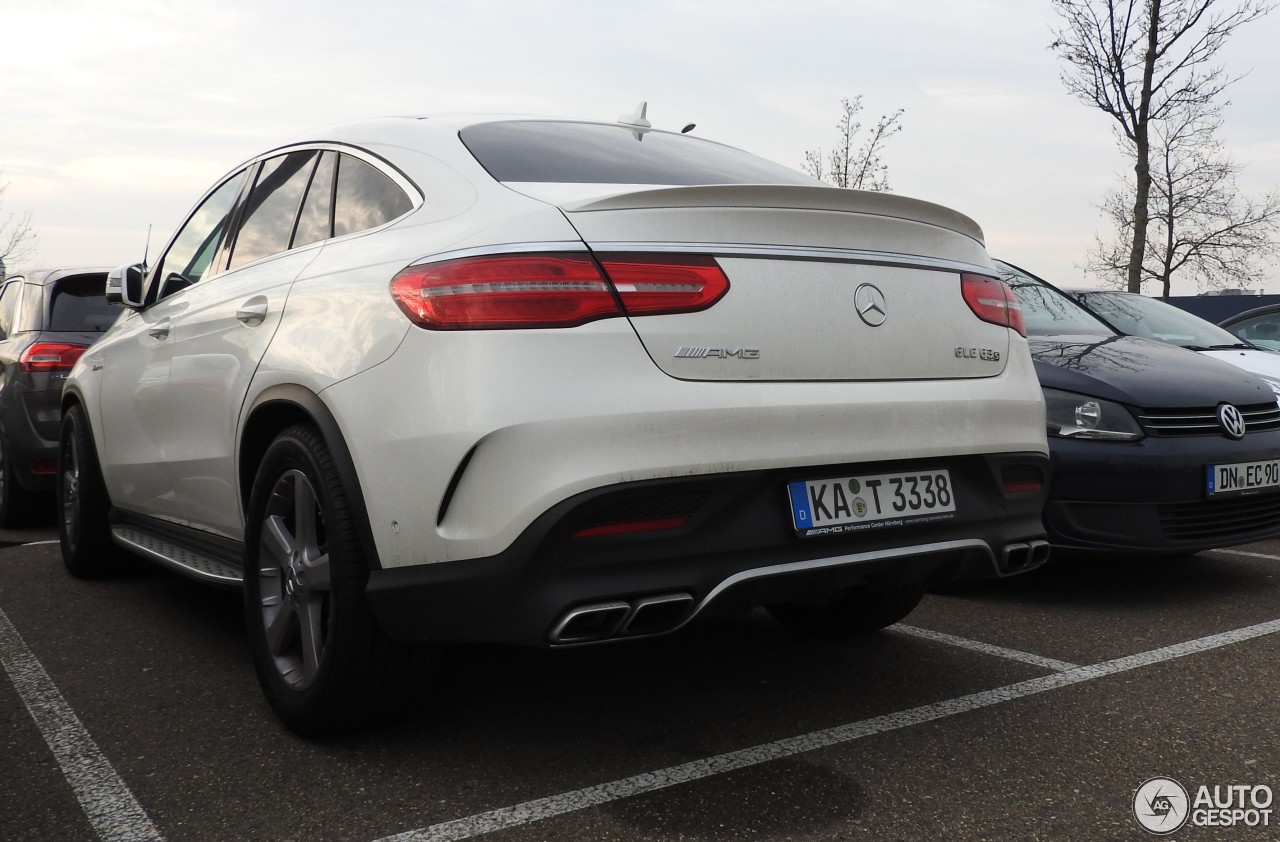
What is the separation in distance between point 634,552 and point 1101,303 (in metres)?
4.87

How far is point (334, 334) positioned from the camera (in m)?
2.83

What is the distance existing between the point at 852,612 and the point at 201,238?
275cm

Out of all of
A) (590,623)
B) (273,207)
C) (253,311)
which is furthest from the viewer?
(273,207)

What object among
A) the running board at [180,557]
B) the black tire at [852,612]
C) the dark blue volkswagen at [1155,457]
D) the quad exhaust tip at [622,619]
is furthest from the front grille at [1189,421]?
the running board at [180,557]

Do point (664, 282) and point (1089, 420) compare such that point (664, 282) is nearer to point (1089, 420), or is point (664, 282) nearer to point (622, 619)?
point (622, 619)

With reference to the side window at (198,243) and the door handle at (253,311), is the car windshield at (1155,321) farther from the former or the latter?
the door handle at (253,311)

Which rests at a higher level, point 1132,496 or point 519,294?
point 519,294

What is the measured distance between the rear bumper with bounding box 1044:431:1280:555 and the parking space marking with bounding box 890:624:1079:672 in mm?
706

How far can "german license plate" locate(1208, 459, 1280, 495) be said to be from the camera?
449 cm

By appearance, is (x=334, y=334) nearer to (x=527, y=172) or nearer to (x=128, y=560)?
(x=527, y=172)

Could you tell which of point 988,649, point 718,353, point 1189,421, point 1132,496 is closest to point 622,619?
point 718,353

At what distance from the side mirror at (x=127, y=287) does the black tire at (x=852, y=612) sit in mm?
2733

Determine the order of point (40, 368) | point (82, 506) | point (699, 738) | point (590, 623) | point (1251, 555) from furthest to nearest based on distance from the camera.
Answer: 1. point (40, 368)
2. point (1251, 555)
3. point (82, 506)
4. point (699, 738)
5. point (590, 623)

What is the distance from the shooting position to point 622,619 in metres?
2.46
